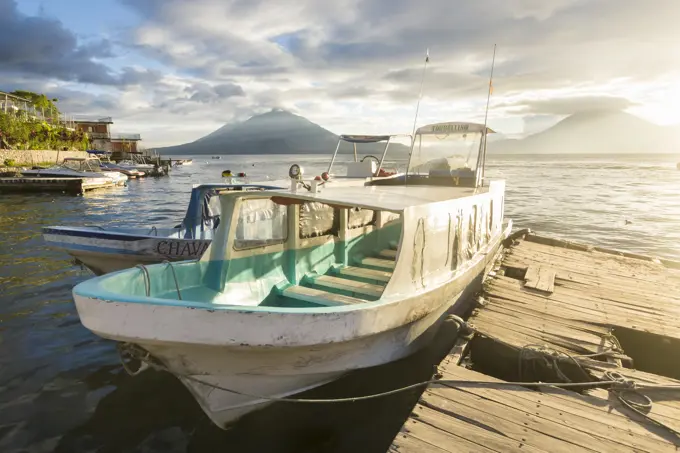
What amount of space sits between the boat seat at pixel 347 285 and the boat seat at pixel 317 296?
8.1 inches

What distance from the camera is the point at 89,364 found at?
27.3 feet

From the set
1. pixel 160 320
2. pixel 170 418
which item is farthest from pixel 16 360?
pixel 160 320

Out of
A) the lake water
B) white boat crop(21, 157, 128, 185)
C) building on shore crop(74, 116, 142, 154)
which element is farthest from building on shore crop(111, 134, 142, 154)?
the lake water

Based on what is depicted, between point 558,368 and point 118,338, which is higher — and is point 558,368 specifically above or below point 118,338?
below

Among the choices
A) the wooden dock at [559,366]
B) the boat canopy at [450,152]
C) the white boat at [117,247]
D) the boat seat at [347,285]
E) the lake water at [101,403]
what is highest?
the boat canopy at [450,152]

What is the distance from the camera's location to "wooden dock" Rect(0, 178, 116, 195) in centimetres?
3647

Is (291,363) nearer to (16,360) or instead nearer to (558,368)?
(558,368)

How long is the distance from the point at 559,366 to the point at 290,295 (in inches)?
177

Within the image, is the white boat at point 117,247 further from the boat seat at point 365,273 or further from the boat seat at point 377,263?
the boat seat at point 365,273

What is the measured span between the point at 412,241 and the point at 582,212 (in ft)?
97.3

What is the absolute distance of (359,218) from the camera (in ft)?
33.0

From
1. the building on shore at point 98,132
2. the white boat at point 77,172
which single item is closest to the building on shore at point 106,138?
the building on shore at point 98,132

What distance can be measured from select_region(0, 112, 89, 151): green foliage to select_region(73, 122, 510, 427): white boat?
5748 cm

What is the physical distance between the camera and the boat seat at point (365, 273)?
827 cm
